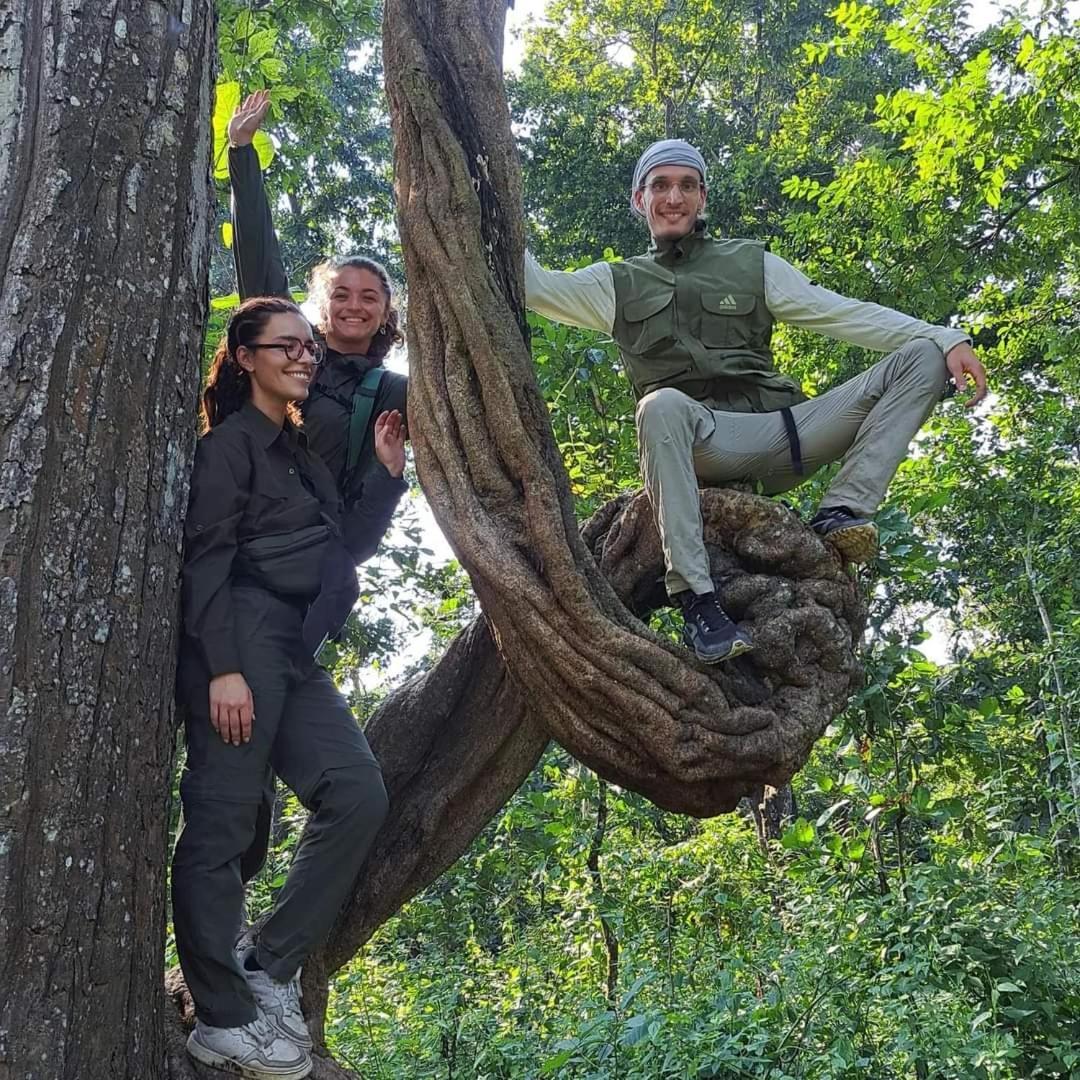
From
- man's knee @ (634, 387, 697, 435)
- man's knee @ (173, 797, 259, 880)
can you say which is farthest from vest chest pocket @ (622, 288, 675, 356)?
man's knee @ (173, 797, 259, 880)

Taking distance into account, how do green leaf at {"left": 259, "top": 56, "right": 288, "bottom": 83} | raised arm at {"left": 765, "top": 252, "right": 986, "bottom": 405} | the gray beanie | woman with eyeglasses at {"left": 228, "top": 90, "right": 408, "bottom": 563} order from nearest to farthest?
woman with eyeglasses at {"left": 228, "top": 90, "right": 408, "bottom": 563}
raised arm at {"left": 765, "top": 252, "right": 986, "bottom": 405}
the gray beanie
green leaf at {"left": 259, "top": 56, "right": 288, "bottom": 83}

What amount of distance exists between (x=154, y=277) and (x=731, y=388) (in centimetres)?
182

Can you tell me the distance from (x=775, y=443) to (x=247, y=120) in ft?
6.15

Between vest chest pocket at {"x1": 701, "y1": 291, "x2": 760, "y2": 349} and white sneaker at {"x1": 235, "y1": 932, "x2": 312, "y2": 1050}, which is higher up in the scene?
vest chest pocket at {"x1": 701, "y1": 291, "x2": 760, "y2": 349}

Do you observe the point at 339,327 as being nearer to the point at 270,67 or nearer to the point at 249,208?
the point at 249,208

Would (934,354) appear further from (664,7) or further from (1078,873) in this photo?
(664,7)

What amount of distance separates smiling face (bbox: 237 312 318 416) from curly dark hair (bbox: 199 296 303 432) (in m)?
0.02

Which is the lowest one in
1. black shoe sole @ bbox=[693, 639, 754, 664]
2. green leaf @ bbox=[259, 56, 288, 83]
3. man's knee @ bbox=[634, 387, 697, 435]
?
black shoe sole @ bbox=[693, 639, 754, 664]

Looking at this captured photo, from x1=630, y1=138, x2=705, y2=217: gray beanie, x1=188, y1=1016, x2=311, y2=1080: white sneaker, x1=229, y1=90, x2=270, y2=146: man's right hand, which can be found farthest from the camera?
x1=630, y1=138, x2=705, y2=217: gray beanie

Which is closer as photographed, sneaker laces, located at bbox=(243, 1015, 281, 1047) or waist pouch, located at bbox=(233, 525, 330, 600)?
sneaker laces, located at bbox=(243, 1015, 281, 1047)

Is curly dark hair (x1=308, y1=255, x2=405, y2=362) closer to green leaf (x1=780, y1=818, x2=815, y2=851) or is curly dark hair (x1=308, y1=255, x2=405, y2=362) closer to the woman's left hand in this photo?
the woman's left hand

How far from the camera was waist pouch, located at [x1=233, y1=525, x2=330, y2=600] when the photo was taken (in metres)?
2.71

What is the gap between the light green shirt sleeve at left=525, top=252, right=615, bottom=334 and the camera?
3.51m

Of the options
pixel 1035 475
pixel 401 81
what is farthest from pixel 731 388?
pixel 1035 475
